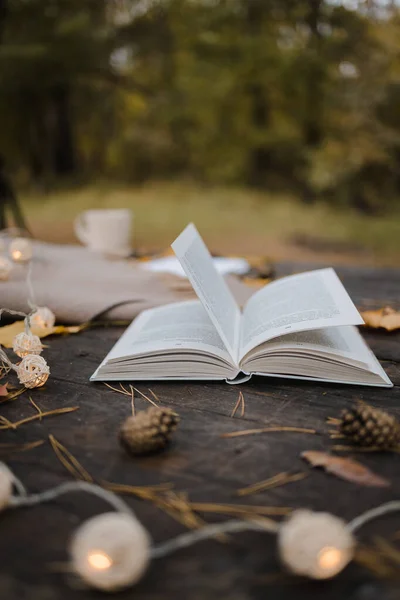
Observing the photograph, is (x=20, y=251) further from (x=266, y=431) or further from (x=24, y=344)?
(x=266, y=431)

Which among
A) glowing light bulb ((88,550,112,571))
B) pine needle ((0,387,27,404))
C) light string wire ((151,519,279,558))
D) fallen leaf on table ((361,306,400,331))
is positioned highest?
glowing light bulb ((88,550,112,571))

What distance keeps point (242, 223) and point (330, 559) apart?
248 cm

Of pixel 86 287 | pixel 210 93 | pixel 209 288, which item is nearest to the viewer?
pixel 209 288

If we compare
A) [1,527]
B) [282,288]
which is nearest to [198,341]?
[282,288]

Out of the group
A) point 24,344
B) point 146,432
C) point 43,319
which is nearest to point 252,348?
point 146,432

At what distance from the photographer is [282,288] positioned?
0.94 m

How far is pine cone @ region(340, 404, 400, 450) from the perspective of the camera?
21.4 inches

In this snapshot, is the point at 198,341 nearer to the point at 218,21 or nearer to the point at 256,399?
the point at 256,399

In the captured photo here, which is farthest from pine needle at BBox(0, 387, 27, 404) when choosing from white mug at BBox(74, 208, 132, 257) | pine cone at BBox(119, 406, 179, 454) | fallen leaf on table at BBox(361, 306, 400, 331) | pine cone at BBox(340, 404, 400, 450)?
white mug at BBox(74, 208, 132, 257)

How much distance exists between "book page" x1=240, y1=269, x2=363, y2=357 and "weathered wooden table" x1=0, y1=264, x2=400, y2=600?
77mm

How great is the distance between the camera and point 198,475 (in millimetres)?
517

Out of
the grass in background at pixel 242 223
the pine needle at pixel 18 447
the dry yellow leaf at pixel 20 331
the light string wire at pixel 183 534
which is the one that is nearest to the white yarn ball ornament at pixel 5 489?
the light string wire at pixel 183 534

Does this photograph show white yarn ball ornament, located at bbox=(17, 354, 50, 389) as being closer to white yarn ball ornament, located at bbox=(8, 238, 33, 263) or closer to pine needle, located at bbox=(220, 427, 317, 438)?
pine needle, located at bbox=(220, 427, 317, 438)

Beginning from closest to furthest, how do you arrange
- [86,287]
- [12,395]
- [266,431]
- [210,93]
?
1. [266,431]
2. [12,395]
3. [86,287]
4. [210,93]
